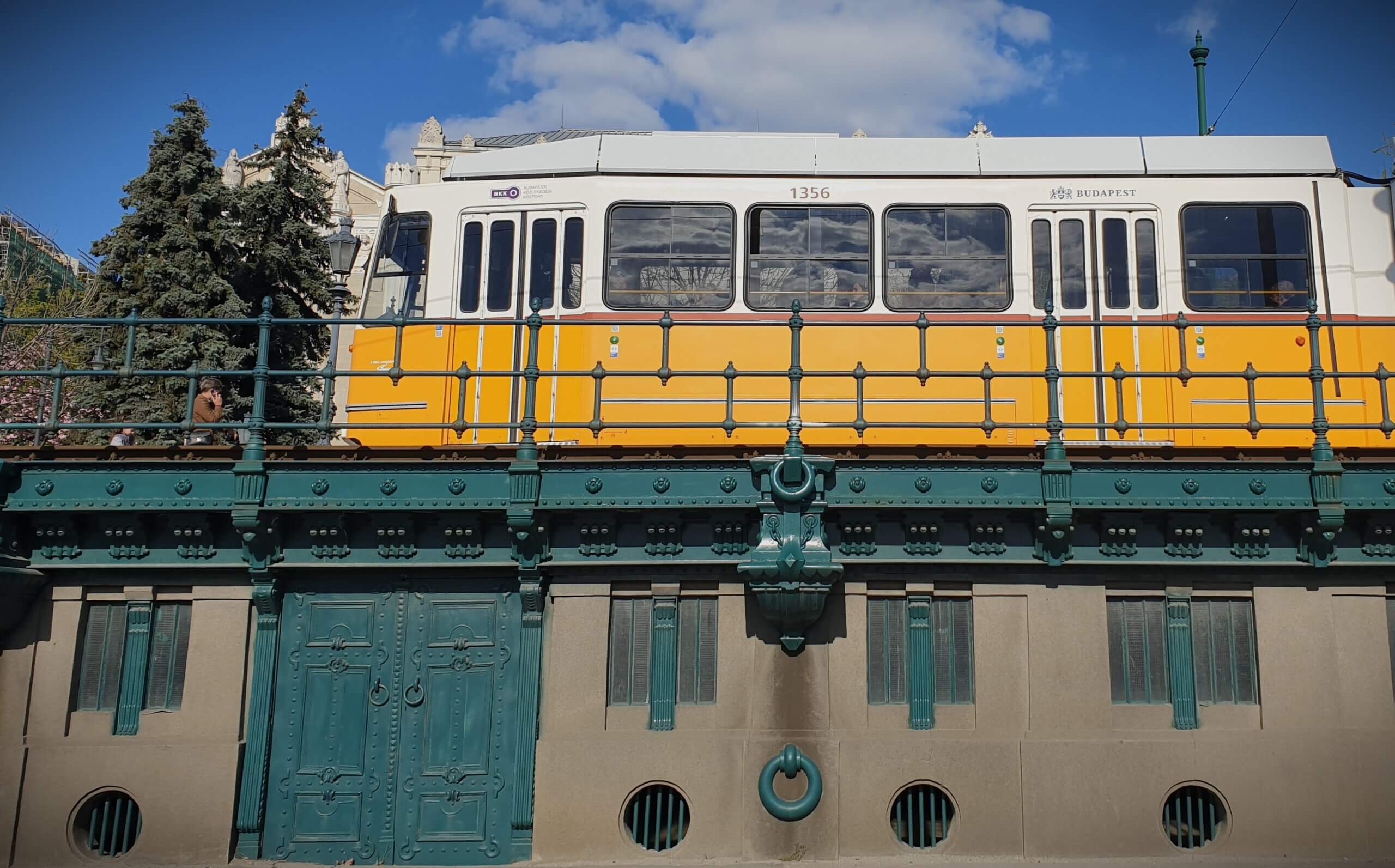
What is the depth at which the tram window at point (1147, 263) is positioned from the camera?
12531 mm

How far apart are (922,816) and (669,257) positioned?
667cm

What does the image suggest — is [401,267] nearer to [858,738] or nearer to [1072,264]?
[858,738]

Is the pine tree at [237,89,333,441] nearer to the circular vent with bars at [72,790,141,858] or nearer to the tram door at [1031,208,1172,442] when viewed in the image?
the circular vent with bars at [72,790,141,858]

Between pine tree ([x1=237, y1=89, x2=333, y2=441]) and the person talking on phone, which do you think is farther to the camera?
pine tree ([x1=237, y1=89, x2=333, y2=441])

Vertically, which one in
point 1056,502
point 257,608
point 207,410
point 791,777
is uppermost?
point 207,410

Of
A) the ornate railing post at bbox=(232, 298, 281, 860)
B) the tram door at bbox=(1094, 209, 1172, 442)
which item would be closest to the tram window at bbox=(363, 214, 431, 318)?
the ornate railing post at bbox=(232, 298, 281, 860)

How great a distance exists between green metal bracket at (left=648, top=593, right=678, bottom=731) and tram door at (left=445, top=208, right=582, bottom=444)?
3670mm

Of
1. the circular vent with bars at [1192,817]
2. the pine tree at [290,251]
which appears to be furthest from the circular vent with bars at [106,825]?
the pine tree at [290,251]

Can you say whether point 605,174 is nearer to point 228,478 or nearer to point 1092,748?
point 228,478

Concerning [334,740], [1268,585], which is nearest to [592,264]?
[334,740]

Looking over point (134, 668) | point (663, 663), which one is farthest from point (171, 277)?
point (663, 663)

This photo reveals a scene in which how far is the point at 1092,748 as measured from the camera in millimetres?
9156

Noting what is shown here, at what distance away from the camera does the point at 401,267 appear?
43.2ft

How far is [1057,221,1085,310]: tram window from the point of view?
1259cm
